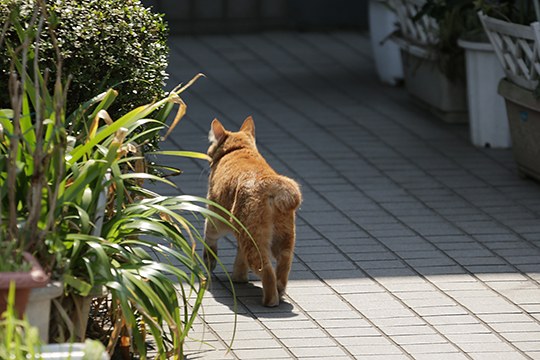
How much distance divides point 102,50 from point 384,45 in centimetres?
635

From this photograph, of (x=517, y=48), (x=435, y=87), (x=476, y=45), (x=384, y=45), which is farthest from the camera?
(x=384, y=45)

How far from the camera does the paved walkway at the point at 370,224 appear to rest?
5578mm

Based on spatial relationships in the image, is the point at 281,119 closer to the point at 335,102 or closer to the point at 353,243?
the point at 335,102

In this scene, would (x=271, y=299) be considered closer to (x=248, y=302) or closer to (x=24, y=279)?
(x=248, y=302)

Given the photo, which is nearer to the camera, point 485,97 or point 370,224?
point 370,224

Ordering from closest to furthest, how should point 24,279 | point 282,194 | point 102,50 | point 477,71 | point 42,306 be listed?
point 24,279, point 42,306, point 102,50, point 282,194, point 477,71

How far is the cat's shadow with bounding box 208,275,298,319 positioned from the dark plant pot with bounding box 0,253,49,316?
1.85 metres

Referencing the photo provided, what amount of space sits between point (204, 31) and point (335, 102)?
3.55m

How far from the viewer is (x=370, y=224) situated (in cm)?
748

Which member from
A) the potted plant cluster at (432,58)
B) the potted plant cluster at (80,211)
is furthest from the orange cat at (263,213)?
the potted plant cluster at (432,58)

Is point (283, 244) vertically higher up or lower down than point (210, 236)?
higher up

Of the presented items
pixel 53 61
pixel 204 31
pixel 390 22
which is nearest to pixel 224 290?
pixel 53 61

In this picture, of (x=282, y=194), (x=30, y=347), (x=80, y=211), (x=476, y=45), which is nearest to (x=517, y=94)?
(x=476, y=45)

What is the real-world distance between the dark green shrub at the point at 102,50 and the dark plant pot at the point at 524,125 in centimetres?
339
